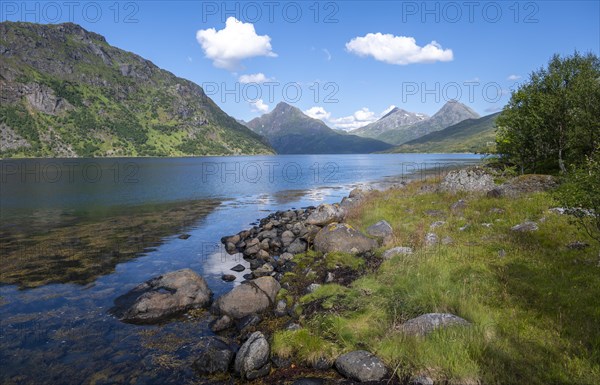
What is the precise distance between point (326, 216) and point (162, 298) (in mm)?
18607

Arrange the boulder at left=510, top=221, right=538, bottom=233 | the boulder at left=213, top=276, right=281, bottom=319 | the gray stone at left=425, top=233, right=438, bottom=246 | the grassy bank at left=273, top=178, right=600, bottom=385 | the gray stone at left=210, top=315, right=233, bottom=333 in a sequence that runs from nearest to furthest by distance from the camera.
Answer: the grassy bank at left=273, top=178, right=600, bottom=385 → the gray stone at left=210, top=315, right=233, bottom=333 → the boulder at left=213, top=276, right=281, bottom=319 → the boulder at left=510, top=221, right=538, bottom=233 → the gray stone at left=425, top=233, right=438, bottom=246

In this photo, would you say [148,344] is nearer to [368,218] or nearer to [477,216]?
[368,218]

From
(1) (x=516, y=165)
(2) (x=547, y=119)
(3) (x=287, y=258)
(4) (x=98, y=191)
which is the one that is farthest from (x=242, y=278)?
(4) (x=98, y=191)

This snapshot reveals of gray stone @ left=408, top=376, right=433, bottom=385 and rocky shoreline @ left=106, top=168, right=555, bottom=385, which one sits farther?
rocky shoreline @ left=106, top=168, right=555, bottom=385

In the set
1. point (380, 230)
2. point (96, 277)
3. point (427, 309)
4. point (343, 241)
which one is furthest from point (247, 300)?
point (380, 230)

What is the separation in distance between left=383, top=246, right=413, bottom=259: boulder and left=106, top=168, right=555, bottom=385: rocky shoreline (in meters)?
0.06

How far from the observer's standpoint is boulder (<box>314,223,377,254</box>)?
2377 cm

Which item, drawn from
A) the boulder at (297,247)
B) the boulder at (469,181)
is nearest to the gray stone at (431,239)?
the boulder at (297,247)

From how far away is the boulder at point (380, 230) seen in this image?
2580cm

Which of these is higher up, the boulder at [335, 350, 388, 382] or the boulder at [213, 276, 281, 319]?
the boulder at [335, 350, 388, 382]

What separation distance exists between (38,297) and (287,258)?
15.5 meters

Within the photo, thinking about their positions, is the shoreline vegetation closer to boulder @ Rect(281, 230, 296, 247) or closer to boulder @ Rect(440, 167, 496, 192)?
boulder @ Rect(281, 230, 296, 247)

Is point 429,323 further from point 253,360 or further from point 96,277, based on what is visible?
point 96,277

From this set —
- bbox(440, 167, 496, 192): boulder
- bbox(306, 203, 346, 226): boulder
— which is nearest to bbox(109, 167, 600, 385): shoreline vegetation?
bbox(306, 203, 346, 226): boulder
